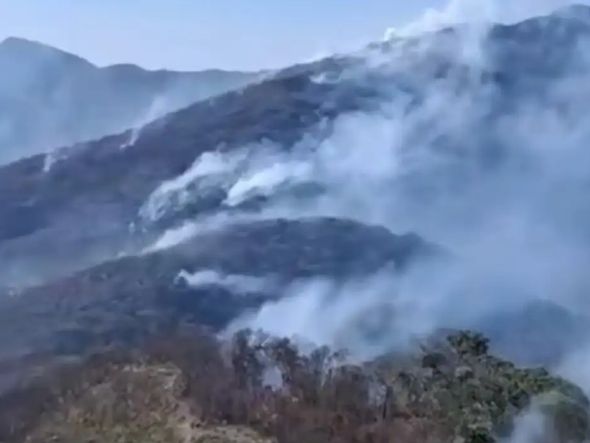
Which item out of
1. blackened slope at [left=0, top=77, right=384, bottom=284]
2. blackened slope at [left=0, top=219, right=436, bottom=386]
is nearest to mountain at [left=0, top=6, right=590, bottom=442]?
blackened slope at [left=0, top=219, right=436, bottom=386]

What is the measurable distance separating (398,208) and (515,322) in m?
47.6

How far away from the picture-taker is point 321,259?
122750 millimetres

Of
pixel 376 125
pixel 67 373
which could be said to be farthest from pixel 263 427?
pixel 376 125

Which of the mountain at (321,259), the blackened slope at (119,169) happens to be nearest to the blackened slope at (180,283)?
the mountain at (321,259)

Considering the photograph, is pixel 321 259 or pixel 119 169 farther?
pixel 119 169

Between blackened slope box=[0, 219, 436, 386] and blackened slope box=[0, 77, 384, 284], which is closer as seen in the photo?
blackened slope box=[0, 219, 436, 386]

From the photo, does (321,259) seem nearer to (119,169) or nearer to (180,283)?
(180,283)

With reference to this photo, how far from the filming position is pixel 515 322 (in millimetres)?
118562

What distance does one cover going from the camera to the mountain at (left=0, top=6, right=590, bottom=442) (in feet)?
158

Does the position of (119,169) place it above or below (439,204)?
below

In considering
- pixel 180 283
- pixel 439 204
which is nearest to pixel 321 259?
pixel 180 283

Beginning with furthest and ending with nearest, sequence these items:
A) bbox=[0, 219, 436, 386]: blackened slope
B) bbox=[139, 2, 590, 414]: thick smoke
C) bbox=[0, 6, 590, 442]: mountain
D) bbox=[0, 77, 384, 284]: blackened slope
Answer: bbox=[0, 77, 384, 284]: blackened slope
bbox=[139, 2, 590, 414]: thick smoke
bbox=[0, 219, 436, 386]: blackened slope
bbox=[0, 6, 590, 442]: mountain

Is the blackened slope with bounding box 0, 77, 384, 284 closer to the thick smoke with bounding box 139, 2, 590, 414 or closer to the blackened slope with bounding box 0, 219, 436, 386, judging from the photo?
the thick smoke with bounding box 139, 2, 590, 414

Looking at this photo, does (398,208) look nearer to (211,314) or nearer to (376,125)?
(376,125)
